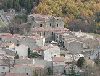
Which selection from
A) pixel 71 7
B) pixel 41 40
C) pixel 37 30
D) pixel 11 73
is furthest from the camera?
pixel 71 7

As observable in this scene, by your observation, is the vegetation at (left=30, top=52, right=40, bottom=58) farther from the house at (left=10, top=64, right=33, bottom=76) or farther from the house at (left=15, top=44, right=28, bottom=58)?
the house at (left=10, top=64, right=33, bottom=76)

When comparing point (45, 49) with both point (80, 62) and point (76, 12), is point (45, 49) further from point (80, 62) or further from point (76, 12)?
point (76, 12)

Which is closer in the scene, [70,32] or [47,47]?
[47,47]

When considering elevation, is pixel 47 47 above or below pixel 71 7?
below

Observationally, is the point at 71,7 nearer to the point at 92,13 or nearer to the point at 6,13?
the point at 92,13

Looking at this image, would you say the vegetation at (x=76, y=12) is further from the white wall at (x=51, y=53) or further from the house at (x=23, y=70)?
the house at (x=23, y=70)

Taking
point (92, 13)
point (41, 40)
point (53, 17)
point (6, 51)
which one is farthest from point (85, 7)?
point (6, 51)

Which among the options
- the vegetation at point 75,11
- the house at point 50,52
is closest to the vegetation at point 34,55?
the house at point 50,52
